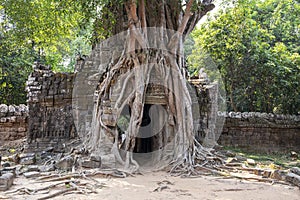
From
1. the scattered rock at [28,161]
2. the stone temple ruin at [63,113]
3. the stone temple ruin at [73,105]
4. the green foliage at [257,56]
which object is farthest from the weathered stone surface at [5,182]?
the green foliage at [257,56]

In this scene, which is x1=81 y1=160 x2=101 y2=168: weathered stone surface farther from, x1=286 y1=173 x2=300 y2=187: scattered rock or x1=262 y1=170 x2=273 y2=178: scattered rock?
x1=286 y1=173 x2=300 y2=187: scattered rock

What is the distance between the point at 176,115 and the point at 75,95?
10.8 ft

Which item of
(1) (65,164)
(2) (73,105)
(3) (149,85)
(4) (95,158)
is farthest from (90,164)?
(2) (73,105)

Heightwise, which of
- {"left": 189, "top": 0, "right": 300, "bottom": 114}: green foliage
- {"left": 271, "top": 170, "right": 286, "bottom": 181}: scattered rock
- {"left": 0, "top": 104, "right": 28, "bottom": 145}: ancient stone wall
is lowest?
{"left": 271, "top": 170, "right": 286, "bottom": 181}: scattered rock

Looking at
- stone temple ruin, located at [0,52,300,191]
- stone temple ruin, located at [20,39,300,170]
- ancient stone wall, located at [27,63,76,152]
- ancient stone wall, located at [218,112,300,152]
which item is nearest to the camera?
stone temple ruin, located at [0,52,300,191]

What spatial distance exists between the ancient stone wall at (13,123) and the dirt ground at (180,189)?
463 centimetres

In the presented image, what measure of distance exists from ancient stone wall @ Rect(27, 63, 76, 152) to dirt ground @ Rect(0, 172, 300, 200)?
3166 millimetres

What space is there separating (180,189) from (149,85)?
2894 millimetres

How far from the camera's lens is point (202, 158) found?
662 centimetres

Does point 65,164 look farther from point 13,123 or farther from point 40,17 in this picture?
point 40,17

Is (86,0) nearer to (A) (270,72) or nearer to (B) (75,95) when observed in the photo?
(B) (75,95)

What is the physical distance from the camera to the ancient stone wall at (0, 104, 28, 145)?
31.1ft

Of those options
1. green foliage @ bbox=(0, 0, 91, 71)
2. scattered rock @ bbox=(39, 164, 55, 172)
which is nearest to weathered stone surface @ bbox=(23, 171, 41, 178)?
scattered rock @ bbox=(39, 164, 55, 172)

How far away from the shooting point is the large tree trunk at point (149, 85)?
6641 millimetres
